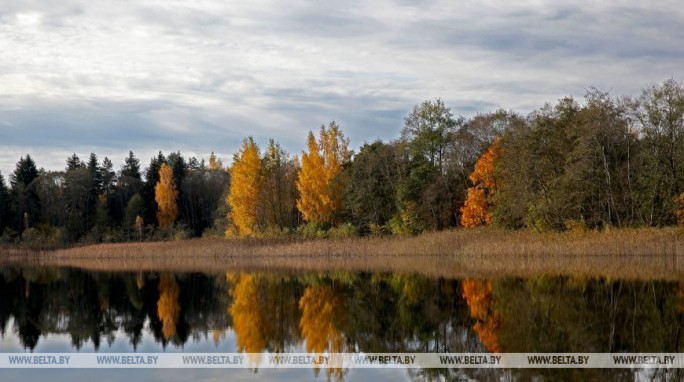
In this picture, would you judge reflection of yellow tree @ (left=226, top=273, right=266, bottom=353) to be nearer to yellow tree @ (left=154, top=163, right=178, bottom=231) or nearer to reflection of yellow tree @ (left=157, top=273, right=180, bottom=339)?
reflection of yellow tree @ (left=157, top=273, right=180, bottom=339)

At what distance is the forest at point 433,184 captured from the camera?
44.4 m

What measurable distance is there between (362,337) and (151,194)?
269ft

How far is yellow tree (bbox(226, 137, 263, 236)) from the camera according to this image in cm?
6688

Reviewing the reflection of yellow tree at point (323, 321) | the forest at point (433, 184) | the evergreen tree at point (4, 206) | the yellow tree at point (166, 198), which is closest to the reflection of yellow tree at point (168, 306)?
the reflection of yellow tree at point (323, 321)

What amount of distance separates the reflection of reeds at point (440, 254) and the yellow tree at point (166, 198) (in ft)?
82.1

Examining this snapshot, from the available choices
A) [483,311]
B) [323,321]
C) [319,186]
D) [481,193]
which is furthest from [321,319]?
[319,186]

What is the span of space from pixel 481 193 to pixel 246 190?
24.3 m

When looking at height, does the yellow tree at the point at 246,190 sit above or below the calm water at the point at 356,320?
above

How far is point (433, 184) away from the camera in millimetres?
56812

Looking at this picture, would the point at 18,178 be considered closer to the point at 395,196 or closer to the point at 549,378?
the point at 395,196

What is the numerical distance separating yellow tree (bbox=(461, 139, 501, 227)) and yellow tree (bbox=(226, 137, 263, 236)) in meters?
21.9

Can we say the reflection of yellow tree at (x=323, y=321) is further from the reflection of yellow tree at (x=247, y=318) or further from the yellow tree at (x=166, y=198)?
the yellow tree at (x=166, y=198)

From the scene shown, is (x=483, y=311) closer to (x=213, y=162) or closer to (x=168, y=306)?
(x=168, y=306)

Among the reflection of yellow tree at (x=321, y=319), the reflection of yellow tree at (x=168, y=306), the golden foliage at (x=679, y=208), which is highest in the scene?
the golden foliage at (x=679, y=208)
